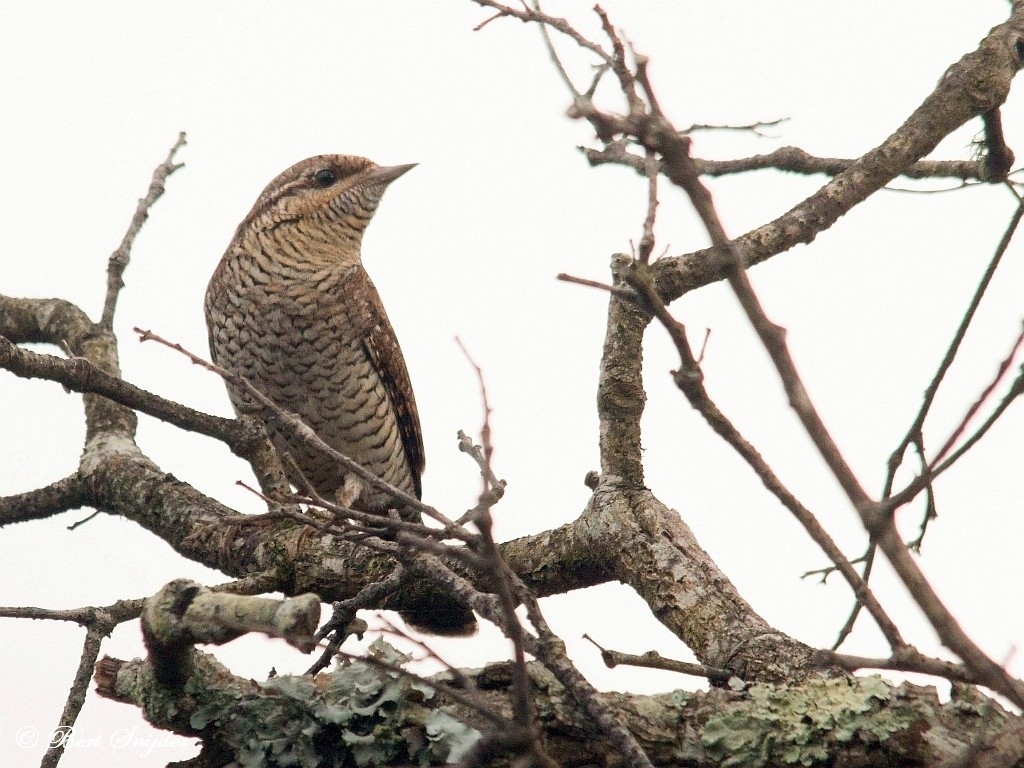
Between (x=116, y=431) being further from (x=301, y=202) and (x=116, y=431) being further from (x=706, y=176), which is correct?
(x=706, y=176)

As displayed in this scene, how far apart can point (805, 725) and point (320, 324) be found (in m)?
3.44

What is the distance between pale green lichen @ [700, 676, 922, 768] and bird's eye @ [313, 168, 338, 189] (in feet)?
13.0

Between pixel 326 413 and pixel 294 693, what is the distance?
306 centimetres

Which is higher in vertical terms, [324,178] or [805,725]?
[324,178]

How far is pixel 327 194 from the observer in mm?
5793

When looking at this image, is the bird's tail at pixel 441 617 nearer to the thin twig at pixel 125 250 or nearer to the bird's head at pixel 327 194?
the thin twig at pixel 125 250

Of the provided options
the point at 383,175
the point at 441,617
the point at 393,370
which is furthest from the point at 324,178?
the point at 441,617

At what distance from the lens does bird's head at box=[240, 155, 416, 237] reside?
573cm

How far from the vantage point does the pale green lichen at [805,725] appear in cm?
241

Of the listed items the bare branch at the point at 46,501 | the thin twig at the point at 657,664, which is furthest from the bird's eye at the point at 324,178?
the thin twig at the point at 657,664

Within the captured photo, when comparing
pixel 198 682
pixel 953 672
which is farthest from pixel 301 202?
pixel 953 672

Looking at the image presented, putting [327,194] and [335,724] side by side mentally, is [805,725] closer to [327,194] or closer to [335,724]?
[335,724]

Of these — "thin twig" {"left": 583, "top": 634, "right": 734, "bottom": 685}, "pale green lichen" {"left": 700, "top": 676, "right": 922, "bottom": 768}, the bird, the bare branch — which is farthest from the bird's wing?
"pale green lichen" {"left": 700, "top": 676, "right": 922, "bottom": 768}

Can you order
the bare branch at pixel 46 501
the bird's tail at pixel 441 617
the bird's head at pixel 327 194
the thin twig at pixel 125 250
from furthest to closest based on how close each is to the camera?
the bird's head at pixel 327 194
the thin twig at pixel 125 250
the bare branch at pixel 46 501
the bird's tail at pixel 441 617
